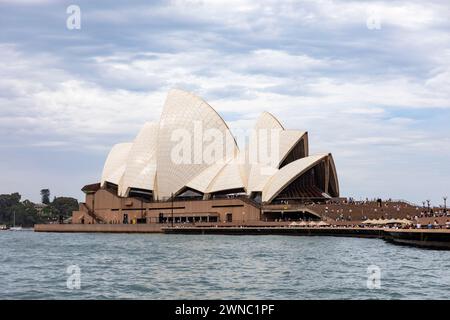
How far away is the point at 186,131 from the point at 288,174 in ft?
54.3

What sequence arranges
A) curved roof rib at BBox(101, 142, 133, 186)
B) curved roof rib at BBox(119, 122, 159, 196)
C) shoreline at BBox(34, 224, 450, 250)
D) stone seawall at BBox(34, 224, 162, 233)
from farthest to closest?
1. curved roof rib at BBox(101, 142, 133, 186)
2. curved roof rib at BBox(119, 122, 159, 196)
3. stone seawall at BBox(34, 224, 162, 233)
4. shoreline at BBox(34, 224, 450, 250)

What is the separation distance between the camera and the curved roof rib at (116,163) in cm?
12312

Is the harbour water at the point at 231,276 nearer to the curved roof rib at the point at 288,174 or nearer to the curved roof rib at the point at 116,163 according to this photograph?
the curved roof rib at the point at 288,174

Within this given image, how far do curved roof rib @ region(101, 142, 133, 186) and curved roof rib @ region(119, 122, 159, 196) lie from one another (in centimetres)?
653

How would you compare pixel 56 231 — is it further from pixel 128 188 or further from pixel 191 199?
pixel 191 199

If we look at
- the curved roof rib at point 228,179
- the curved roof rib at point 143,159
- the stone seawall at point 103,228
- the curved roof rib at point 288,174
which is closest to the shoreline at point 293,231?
the stone seawall at point 103,228

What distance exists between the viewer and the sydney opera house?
10019cm

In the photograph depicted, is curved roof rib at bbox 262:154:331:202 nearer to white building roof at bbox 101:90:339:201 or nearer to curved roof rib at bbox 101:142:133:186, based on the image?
white building roof at bbox 101:90:339:201

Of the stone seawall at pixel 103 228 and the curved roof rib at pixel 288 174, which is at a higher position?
the curved roof rib at pixel 288 174

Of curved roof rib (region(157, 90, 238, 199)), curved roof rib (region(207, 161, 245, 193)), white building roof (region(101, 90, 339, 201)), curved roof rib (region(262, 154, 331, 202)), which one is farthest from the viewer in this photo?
curved roof rib (region(157, 90, 238, 199))

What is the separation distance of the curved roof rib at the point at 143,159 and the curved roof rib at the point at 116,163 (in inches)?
257

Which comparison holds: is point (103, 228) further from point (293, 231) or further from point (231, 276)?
point (231, 276)

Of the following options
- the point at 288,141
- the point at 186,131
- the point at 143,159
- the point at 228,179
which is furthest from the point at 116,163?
the point at 288,141

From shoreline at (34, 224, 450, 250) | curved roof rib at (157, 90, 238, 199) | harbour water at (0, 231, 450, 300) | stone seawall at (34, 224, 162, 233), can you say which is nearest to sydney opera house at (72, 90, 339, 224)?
curved roof rib at (157, 90, 238, 199)
